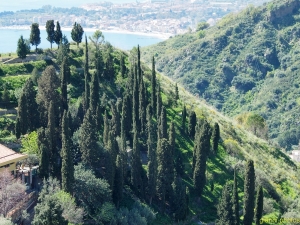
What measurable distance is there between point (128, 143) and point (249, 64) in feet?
272

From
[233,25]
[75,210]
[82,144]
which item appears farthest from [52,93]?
[233,25]

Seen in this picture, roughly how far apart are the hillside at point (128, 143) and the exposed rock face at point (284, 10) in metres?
76.8

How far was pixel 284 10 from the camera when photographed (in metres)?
140

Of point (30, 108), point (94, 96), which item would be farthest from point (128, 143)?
point (30, 108)

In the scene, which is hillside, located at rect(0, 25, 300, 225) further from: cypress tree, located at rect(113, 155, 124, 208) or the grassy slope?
cypress tree, located at rect(113, 155, 124, 208)

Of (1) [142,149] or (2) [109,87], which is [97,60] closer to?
(2) [109,87]

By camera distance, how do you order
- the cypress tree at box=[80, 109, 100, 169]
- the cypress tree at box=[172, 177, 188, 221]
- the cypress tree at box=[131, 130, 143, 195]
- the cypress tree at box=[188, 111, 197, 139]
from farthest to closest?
1. the cypress tree at box=[188, 111, 197, 139]
2. the cypress tree at box=[131, 130, 143, 195]
3. the cypress tree at box=[172, 177, 188, 221]
4. the cypress tree at box=[80, 109, 100, 169]

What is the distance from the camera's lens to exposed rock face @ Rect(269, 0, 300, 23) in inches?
5482

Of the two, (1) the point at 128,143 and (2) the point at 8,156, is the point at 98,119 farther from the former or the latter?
(2) the point at 8,156

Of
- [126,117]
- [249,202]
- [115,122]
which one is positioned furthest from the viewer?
[126,117]

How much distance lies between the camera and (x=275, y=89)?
113 metres

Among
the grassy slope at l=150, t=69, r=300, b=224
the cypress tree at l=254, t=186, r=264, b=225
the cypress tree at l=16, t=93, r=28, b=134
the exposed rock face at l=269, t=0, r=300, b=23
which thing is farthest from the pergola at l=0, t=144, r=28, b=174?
the exposed rock face at l=269, t=0, r=300, b=23

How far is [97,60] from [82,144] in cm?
2264

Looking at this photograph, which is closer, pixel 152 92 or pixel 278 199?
pixel 278 199
